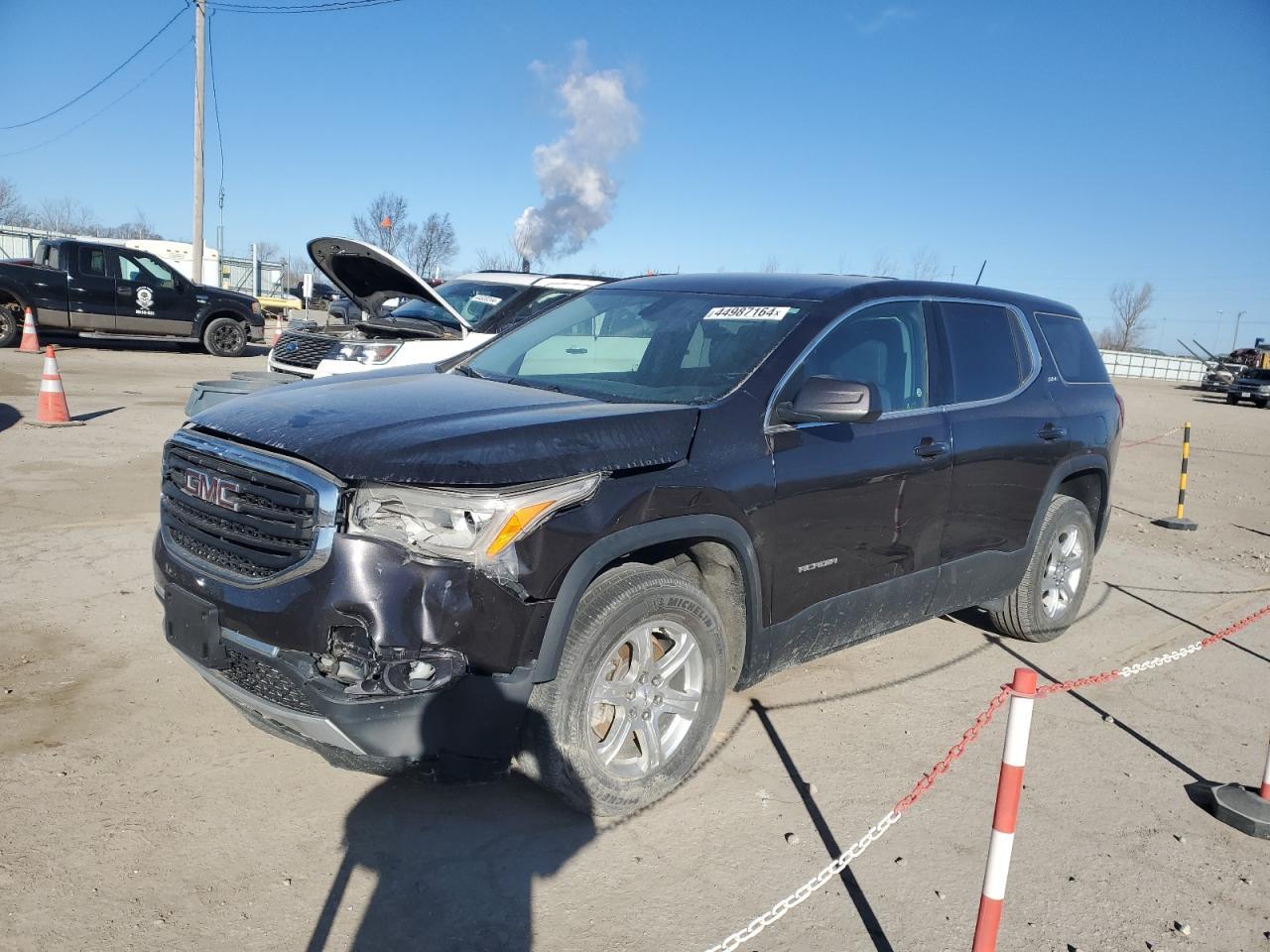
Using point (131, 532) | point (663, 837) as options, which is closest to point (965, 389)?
point (663, 837)

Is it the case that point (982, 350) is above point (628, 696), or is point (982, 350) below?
above

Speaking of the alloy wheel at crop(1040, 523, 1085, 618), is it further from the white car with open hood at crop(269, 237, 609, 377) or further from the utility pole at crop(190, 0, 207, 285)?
the utility pole at crop(190, 0, 207, 285)

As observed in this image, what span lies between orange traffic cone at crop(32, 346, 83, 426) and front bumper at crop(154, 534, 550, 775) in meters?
8.53

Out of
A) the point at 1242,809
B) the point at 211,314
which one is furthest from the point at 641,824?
the point at 211,314

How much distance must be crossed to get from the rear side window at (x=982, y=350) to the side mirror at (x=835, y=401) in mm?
1196

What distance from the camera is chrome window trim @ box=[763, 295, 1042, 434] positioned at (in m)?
3.82

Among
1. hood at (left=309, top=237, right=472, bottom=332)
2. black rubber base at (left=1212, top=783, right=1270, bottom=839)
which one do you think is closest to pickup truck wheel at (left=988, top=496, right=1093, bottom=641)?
black rubber base at (left=1212, top=783, right=1270, bottom=839)

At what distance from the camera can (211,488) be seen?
3283 millimetres

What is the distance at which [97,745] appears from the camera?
3.73m

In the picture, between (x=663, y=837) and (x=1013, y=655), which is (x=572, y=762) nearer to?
(x=663, y=837)

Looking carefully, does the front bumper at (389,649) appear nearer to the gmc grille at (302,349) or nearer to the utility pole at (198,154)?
the gmc grille at (302,349)

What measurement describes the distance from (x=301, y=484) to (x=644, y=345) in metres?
1.82

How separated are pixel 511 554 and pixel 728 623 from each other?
3.73 ft

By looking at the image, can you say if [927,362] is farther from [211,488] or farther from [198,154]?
[198,154]
